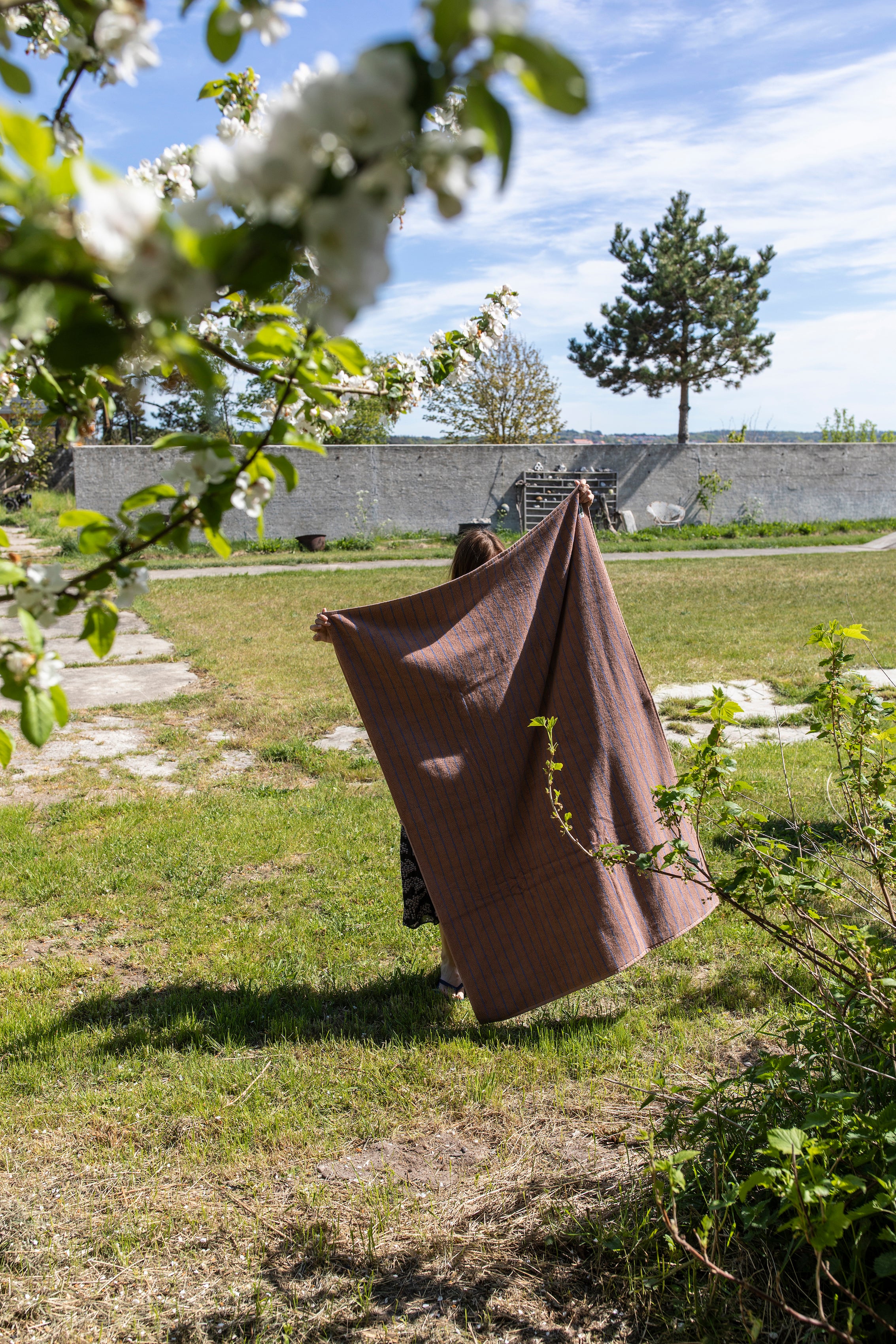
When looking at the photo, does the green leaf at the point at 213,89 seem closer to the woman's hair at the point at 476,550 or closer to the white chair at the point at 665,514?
the woman's hair at the point at 476,550

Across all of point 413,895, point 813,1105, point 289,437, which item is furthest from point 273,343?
point 413,895

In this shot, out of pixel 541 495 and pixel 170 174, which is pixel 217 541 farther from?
pixel 541 495

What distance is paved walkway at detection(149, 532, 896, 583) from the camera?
15.7m

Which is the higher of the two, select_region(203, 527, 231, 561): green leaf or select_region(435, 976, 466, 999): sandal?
select_region(203, 527, 231, 561): green leaf

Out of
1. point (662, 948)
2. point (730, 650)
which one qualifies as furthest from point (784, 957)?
point (730, 650)

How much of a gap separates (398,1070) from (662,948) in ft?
4.18

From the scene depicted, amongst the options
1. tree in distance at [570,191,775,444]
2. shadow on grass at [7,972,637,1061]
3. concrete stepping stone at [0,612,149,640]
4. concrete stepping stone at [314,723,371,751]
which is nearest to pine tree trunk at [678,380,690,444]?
tree in distance at [570,191,775,444]

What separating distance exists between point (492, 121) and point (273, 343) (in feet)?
1.63

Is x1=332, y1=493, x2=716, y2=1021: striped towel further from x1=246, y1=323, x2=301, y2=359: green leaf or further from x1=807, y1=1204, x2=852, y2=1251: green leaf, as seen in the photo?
x1=246, y1=323, x2=301, y2=359: green leaf

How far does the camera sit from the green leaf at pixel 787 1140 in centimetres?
170

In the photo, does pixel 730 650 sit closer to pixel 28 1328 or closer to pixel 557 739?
pixel 557 739

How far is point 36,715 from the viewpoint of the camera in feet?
3.92

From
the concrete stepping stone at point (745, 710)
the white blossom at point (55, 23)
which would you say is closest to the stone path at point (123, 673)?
the concrete stepping stone at point (745, 710)

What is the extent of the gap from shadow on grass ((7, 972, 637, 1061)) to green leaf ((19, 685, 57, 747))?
221 cm
